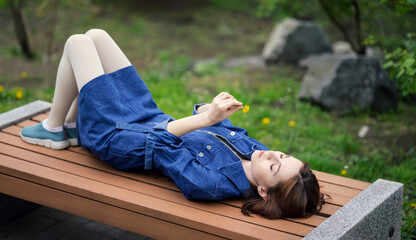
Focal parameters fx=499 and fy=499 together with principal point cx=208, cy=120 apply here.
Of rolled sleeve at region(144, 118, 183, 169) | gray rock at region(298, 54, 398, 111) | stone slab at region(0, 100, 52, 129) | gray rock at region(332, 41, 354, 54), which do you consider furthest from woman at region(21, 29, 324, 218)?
gray rock at region(332, 41, 354, 54)

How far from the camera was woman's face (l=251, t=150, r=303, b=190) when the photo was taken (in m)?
2.54

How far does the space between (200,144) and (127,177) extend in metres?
0.46

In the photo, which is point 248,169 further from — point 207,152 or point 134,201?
point 134,201

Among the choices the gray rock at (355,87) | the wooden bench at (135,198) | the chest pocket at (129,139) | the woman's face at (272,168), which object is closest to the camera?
the wooden bench at (135,198)

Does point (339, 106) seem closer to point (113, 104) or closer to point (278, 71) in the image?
point (278, 71)

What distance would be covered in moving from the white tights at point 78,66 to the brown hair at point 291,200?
1249 mm

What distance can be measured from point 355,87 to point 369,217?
9.79ft

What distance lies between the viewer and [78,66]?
9.89 feet

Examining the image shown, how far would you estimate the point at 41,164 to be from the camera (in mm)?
2918

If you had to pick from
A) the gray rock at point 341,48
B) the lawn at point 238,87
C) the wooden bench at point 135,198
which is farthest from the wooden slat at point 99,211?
the gray rock at point 341,48

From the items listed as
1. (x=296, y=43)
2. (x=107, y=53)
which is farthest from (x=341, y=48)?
(x=107, y=53)

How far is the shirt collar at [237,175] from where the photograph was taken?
2.66 meters

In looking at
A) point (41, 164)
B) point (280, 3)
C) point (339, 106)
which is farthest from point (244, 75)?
point (41, 164)

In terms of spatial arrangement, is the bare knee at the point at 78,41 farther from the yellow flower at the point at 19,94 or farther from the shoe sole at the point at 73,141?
the yellow flower at the point at 19,94
